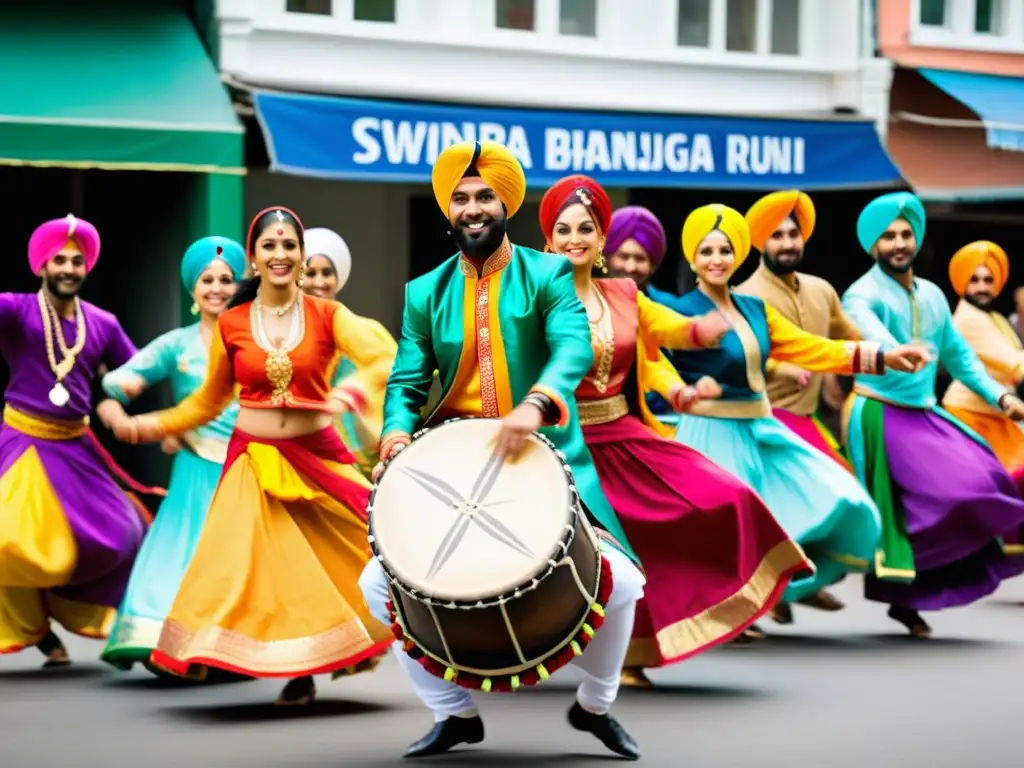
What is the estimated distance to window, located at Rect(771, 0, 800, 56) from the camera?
829 inches

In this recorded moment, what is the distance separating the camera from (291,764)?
7945 mm

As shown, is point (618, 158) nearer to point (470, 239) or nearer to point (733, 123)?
point (733, 123)

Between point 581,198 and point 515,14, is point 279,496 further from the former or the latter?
point 515,14

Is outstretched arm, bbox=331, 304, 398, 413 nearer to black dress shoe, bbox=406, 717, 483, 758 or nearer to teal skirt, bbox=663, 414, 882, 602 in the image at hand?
black dress shoe, bbox=406, 717, 483, 758

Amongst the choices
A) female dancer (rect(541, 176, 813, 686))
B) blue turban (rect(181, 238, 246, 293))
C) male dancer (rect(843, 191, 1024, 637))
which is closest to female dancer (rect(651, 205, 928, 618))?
male dancer (rect(843, 191, 1024, 637))

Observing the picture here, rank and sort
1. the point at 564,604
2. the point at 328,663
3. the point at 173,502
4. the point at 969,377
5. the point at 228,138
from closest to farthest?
the point at 564,604 → the point at 328,663 → the point at 173,502 → the point at 969,377 → the point at 228,138

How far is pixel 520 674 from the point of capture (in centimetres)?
736

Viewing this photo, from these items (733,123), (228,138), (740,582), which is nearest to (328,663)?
(740,582)

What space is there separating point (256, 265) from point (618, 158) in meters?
9.79

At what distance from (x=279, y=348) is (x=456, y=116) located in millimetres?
9013

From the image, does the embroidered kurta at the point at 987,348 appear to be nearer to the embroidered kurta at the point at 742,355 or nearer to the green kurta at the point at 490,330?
the embroidered kurta at the point at 742,355

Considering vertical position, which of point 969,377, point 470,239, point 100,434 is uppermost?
point 470,239

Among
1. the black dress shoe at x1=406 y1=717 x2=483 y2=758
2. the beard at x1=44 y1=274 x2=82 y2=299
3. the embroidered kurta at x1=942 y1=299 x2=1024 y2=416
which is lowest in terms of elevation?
the black dress shoe at x1=406 y1=717 x2=483 y2=758

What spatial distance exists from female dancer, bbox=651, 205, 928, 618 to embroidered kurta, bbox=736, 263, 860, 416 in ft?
3.04
